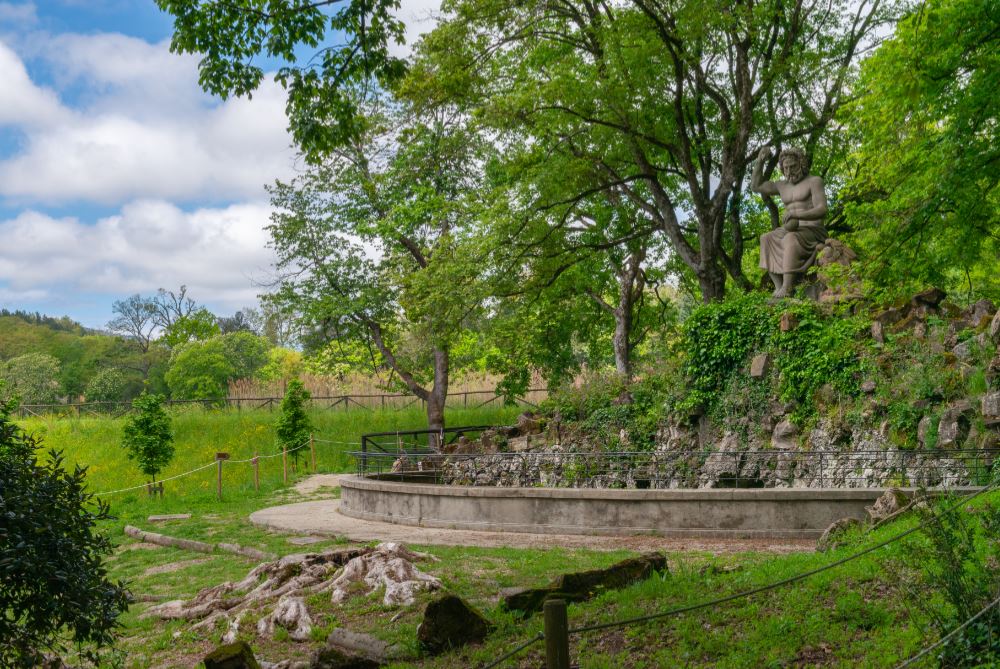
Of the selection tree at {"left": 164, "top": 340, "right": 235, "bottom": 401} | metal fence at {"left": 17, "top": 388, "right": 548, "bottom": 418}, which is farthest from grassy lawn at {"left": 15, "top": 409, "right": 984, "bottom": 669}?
tree at {"left": 164, "top": 340, "right": 235, "bottom": 401}

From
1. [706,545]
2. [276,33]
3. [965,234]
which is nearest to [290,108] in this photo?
[276,33]

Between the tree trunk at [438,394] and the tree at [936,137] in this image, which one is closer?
the tree at [936,137]

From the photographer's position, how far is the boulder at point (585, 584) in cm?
779

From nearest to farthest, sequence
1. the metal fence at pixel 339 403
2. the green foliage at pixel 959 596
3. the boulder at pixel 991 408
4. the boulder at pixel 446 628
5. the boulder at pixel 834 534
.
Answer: the green foliage at pixel 959 596, the boulder at pixel 446 628, the boulder at pixel 834 534, the boulder at pixel 991 408, the metal fence at pixel 339 403

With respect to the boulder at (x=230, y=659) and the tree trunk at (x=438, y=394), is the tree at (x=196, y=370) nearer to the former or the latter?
the tree trunk at (x=438, y=394)

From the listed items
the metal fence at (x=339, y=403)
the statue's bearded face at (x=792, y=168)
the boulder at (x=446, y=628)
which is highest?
the statue's bearded face at (x=792, y=168)

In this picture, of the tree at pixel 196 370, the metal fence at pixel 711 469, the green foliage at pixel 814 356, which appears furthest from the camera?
the tree at pixel 196 370

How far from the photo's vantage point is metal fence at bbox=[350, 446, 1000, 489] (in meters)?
12.4

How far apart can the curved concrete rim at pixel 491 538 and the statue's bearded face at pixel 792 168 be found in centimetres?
917

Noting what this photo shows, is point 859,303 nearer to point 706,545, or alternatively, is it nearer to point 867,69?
point 867,69

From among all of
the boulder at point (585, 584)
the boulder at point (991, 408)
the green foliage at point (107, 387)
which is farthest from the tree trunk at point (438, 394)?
the green foliage at point (107, 387)

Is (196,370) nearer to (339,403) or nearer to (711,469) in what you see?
(339,403)

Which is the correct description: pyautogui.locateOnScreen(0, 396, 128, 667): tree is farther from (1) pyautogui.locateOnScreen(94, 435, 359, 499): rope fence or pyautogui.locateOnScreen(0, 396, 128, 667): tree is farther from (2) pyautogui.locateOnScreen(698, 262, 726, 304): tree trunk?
(2) pyautogui.locateOnScreen(698, 262, 726, 304): tree trunk

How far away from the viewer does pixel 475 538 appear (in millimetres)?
13469
